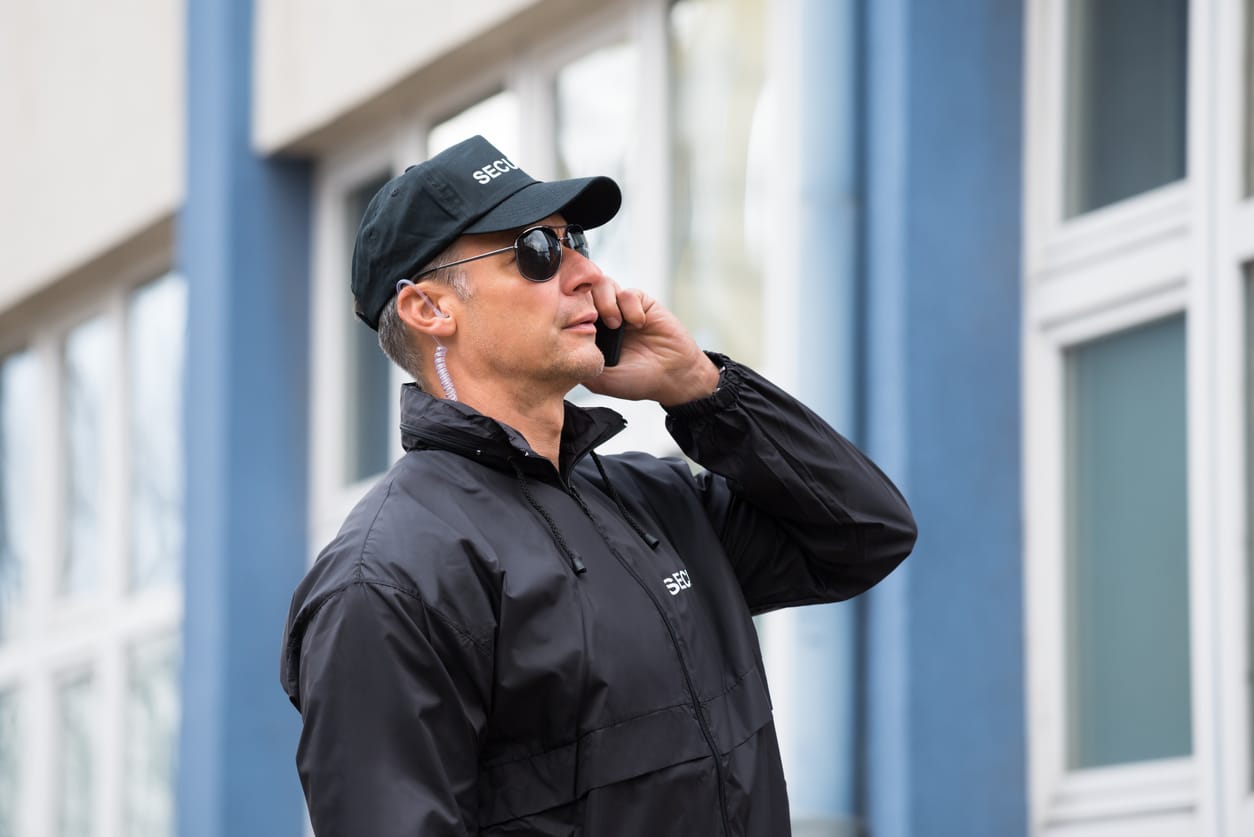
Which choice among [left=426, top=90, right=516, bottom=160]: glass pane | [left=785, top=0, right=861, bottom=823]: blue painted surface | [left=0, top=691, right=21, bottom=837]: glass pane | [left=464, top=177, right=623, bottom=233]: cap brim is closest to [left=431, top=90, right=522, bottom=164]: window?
[left=426, top=90, right=516, bottom=160]: glass pane

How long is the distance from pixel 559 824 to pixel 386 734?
274 millimetres

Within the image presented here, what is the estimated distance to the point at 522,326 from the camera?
2.72m

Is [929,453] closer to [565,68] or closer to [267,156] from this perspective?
[565,68]

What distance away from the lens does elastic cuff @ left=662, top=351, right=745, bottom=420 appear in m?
2.88

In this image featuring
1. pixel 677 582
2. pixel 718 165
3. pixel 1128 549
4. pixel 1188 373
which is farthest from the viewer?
pixel 718 165

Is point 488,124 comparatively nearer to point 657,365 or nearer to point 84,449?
point 84,449

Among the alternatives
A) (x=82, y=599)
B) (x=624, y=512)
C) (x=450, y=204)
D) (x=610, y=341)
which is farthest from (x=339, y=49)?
(x=624, y=512)

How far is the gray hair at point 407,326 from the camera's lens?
2.74 m

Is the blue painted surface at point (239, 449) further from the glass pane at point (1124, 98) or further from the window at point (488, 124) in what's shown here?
the glass pane at point (1124, 98)

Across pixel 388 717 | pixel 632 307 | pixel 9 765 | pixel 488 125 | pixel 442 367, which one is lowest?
pixel 9 765

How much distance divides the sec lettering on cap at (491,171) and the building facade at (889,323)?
1.95 m

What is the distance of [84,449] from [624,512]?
7.30m

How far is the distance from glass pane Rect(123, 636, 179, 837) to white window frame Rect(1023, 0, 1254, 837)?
16.4 feet

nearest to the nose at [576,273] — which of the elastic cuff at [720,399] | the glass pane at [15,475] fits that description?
the elastic cuff at [720,399]
